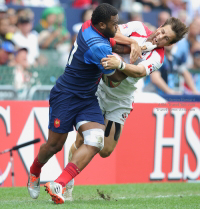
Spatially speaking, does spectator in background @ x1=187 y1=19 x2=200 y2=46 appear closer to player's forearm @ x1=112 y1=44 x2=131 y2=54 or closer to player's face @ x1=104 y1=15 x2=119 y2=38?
player's forearm @ x1=112 y1=44 x2=131 y2=54

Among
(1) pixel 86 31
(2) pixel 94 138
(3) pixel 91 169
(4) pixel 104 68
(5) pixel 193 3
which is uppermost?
(5) pixel 193 3

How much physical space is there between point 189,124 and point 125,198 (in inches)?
110

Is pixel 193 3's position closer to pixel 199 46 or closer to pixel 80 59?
pixel 199 46

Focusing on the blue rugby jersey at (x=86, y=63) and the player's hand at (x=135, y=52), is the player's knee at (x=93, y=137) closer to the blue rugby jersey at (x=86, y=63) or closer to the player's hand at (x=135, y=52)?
the blue rugby jersey at (x=86, y=63)

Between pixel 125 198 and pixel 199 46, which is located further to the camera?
pixel 199 46

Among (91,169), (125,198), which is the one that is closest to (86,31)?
(125,198)

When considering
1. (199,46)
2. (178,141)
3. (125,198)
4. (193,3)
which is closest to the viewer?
(125,198)

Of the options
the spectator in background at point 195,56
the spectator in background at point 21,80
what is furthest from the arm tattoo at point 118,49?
the spectator in background at point 195,56

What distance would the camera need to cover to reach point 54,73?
30.6 ft

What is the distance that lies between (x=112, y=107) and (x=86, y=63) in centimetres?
136

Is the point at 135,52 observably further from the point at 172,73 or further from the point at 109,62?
the point at 172,73

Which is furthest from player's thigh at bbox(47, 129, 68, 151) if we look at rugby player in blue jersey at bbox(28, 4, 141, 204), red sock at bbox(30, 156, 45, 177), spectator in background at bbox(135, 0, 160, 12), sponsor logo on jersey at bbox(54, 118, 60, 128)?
spectator in background at bbox(135, 0, 160, 12)

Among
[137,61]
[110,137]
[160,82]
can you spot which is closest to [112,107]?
[110,137]

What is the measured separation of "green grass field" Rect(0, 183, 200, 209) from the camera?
518cm
